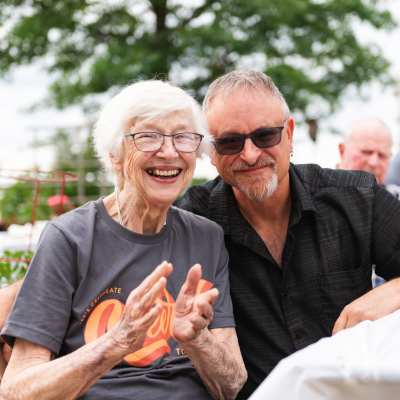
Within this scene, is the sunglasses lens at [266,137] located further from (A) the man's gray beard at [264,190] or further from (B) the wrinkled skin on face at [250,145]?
(A) the man's gray beard at [264,190]

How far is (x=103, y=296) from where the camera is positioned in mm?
2072

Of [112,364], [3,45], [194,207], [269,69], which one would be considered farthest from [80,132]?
[112,364]

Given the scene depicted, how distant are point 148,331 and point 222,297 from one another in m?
0.30

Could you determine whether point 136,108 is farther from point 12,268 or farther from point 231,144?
point 12,268

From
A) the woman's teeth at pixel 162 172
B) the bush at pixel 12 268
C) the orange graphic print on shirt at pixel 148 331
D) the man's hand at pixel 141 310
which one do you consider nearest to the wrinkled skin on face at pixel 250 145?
the woman's teeth at pixel 162 172

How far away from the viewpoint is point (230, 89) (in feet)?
8.53

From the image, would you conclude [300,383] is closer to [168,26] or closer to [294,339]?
[294,339]

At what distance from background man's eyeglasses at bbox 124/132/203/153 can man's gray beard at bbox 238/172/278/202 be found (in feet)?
1.42

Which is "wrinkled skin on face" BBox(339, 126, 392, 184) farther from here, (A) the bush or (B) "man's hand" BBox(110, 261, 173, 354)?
(B) "man's hand" BBox(110, 261, 173, 354)

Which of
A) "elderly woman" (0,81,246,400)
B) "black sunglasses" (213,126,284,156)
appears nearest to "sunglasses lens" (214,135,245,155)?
"black sunglasses" (213,126,284,156)

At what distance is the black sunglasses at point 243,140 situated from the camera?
253 centimetres

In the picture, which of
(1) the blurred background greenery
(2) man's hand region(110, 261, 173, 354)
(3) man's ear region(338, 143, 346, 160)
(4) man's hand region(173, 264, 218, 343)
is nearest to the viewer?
(2) man's hand region(110, 261, 173, 354)

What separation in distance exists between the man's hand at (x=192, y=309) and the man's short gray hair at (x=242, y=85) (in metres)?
0.99

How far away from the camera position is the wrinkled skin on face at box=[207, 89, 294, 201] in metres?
2.52
